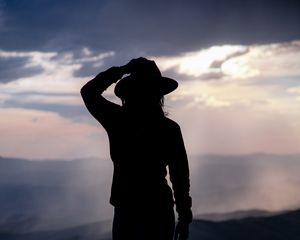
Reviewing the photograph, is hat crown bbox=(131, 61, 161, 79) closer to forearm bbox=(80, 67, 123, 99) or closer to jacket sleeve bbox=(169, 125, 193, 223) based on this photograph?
forearm bbox=(80, 67, 123, 99)

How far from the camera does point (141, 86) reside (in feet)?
15.1

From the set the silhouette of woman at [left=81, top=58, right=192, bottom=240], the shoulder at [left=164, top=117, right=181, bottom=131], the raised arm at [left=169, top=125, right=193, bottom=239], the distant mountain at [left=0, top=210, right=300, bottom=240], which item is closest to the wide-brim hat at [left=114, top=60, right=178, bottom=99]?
the silhouette of woman at [left=81, top=58, right=192, bottom=240]

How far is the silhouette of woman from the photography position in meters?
4.50

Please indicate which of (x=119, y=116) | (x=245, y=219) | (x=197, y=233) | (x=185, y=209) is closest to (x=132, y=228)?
(x=185, y=209)

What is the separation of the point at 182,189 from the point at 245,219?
1745 inches

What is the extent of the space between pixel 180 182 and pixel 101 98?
996 millimetres

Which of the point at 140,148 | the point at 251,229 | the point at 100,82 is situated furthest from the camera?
the point at 251,229

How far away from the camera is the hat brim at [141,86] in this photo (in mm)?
4602

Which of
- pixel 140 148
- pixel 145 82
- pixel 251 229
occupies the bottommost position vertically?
pixel 251 229

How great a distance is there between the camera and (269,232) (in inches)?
1617

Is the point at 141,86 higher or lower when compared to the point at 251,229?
higher

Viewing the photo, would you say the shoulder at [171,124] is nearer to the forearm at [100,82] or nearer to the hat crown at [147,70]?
the hat crown at [147,70]

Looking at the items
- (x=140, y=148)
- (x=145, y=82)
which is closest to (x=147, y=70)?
(x=145, y=82)

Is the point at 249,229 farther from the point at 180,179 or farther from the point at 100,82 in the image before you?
the point at 100,82
